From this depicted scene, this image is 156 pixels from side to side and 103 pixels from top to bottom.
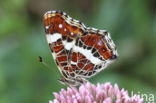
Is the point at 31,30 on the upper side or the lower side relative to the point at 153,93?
upper

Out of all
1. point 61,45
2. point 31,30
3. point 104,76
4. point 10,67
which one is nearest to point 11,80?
point 10,67

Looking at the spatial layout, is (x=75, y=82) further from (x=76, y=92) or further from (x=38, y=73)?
(x=38, y=73)

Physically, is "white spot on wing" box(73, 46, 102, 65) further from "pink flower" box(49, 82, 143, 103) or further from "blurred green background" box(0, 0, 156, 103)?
"blurred green background" box(0, 0, 156, 103)

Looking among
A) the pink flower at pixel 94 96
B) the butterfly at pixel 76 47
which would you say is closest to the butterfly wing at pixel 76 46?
the butterfly at pixel 76 47

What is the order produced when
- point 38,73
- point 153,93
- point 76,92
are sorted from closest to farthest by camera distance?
point 76,92
point 153,93
point 38,73

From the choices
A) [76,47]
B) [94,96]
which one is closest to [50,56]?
[76,47]

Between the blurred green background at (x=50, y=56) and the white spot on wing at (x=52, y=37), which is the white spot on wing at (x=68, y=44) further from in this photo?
the blurred green background at (x=50, y=56)

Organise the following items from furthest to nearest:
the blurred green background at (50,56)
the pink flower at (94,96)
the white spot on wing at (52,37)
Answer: the blurred green background at (50,56)
the white spot on wing at (52,37)
the pink flower at (94,96)
